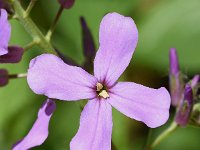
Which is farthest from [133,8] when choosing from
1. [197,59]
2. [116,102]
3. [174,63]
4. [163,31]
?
[116,102]

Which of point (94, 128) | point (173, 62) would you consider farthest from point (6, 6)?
point (173, 62)

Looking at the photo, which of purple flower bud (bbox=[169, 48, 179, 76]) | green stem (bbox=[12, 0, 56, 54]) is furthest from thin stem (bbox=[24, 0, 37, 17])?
purple flower bud (bbox=[169, 48, 179, 76])

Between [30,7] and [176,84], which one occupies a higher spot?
[30,7]

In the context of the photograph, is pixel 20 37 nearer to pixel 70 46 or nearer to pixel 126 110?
pixel 70 46

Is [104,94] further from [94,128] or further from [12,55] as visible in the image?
[12,55]

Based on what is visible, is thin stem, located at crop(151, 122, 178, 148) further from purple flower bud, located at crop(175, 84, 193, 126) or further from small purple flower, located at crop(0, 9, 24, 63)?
small purple flower, located at crop(0, 9, 24, 63)
